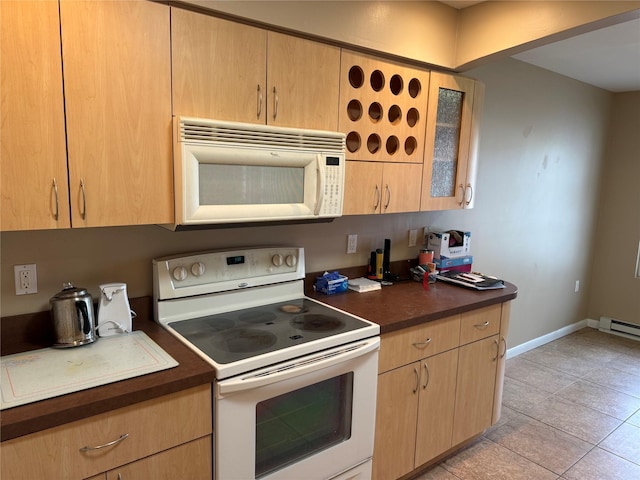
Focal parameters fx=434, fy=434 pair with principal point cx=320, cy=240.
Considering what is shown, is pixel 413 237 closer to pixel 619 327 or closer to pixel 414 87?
pixel 414 87

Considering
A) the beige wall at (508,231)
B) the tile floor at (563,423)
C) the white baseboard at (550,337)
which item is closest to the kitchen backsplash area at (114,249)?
the beige wall at (508,231)

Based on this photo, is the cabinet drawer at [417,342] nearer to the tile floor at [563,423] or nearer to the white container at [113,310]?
the tile floor at [563,423]

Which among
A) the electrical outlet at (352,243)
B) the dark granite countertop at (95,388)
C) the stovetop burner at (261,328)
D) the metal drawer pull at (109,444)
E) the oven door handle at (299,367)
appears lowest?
the metal drawer pull at (109,444)

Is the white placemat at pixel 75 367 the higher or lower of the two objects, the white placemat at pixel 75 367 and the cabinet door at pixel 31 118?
the lower

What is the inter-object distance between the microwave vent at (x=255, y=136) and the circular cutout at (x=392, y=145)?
1.28 ft

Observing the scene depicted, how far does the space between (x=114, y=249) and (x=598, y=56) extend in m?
3.46

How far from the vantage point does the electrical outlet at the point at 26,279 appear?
1.58 metres

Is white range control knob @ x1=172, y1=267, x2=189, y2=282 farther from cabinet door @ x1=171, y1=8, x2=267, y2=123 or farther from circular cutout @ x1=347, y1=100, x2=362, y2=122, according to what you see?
circular cutout @ x1=347, y1=100, x2=362, y2=122

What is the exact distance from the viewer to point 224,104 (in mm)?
1676

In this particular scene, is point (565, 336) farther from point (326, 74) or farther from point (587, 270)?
point (326, 74)

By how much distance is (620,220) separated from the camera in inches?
175

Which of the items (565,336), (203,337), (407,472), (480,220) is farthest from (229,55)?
(565,336)

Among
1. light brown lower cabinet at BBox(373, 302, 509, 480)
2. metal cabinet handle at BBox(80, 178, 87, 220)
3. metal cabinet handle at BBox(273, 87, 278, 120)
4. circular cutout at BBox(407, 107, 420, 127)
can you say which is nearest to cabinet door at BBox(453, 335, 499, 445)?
light brown lower cabinet at BBox(373, 302, 509, 480)

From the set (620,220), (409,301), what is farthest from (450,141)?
(620,220)
